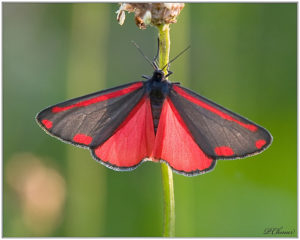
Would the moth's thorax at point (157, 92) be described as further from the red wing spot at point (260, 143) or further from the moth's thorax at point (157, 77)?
the red wing spot at point (260, 143)

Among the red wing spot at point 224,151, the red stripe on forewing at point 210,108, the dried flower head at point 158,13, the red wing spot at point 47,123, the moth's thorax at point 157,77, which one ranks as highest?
the dried flower head at point 158,13

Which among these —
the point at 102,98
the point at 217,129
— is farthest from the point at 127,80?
the point at 217,129

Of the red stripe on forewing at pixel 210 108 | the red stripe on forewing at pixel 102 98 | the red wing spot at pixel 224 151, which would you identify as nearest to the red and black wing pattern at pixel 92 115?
the red stripe on forewing at pixel 102 98

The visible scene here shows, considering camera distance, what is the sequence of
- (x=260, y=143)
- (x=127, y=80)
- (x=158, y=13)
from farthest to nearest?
(x=127, y=80) < (x=260, y=143) < (x=158, y=13)

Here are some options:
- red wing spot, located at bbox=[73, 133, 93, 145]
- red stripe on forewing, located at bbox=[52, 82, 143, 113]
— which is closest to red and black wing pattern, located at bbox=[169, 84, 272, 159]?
red stripe on forewing, located at bbox=[52, 82, 143, 113]

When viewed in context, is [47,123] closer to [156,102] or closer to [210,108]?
Answer: [156,102]

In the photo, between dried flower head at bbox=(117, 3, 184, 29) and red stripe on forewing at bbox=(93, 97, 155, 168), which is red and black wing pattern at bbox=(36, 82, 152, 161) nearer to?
red stripe on forewing at bbox=(93, 97, 155, 168)

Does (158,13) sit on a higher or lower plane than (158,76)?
higher
